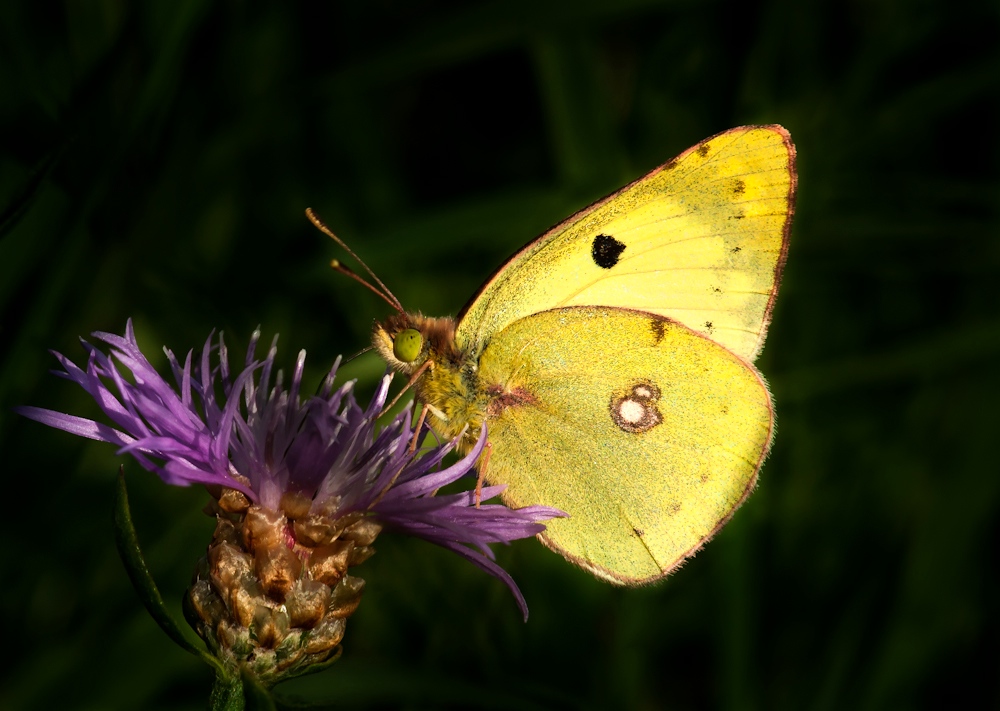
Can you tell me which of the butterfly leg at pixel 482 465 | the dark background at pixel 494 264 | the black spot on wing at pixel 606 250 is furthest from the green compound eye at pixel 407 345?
the dark background at pixel 494 264

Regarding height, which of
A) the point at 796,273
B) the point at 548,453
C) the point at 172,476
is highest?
the point at 796,273

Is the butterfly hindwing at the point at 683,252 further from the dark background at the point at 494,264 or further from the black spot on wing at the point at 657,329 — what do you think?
the dark background at the point at 494,264

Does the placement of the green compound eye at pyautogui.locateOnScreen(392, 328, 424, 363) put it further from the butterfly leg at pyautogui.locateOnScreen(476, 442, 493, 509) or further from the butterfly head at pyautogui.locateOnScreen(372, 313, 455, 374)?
the butterfly leg at pyautogui.locateOnScreen(476, 442, 493, 509)

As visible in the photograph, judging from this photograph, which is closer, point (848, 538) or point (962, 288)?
point (848, 538)

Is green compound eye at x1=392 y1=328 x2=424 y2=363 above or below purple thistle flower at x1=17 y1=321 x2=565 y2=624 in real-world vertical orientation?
above

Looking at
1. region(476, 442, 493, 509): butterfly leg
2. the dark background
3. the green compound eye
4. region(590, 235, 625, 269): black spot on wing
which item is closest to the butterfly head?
the green compound eye

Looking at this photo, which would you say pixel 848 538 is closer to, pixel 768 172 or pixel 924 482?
pixel 924 482

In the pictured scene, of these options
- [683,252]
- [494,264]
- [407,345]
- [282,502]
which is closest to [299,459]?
[282,502]

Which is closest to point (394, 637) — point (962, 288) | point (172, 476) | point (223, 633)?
point (223, 633)
